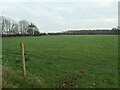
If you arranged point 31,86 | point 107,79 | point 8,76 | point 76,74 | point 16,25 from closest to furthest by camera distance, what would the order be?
point 31,86
point 8,76
point 107,79
point 76,74
point 16,25

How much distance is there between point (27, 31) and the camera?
13375 centimetres

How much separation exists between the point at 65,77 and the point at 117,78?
8.49 ft

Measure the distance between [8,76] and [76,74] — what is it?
12.3 feet

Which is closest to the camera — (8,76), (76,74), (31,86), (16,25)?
Result: (31,86)

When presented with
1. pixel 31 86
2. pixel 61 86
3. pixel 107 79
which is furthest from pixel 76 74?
pixel 31 86

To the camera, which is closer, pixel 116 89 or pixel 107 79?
pixel 116 89

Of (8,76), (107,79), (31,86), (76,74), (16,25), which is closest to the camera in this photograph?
(31,86)

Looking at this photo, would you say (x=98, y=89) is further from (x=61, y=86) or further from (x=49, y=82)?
(x=49, y=82)

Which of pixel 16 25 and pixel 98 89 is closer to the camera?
pixel 98 89

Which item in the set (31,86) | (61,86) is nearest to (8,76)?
(31,86)

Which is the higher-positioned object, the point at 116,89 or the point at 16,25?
the point at 16,25

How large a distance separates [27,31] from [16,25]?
290 inches

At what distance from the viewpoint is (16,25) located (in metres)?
133

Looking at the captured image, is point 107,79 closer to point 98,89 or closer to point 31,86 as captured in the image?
point 98,89
